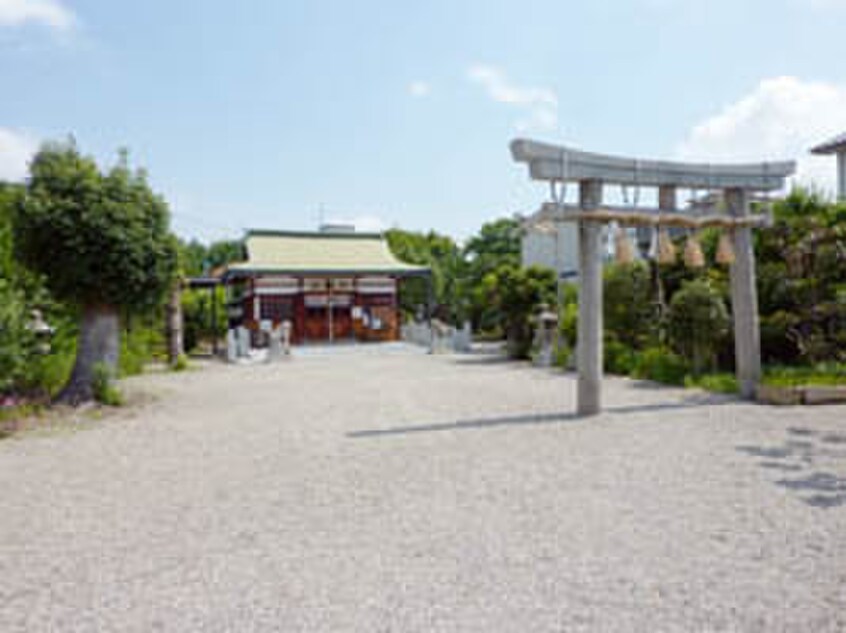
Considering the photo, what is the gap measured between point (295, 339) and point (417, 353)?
616 cm

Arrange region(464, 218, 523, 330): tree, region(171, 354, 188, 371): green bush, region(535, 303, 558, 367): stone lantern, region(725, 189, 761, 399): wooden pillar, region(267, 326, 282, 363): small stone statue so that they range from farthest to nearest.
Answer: region(464, 218, 523, 330): tree → region(267, 326, 282, 363): small stone statue → region(171, 354, 188, 371): green bush → region(535, 303, 558, 367): stone lantern → region(725, 189, 761, 399): wooden pillar

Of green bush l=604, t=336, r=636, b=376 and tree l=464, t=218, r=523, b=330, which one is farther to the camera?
tree l=464, t=218, r=523, b=330

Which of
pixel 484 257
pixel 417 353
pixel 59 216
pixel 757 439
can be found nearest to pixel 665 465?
pixel 757 439

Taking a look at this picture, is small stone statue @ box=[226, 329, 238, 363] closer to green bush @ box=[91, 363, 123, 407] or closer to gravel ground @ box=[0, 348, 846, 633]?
green bush @ box=[91, 363, 123, 407]

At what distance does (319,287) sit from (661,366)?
51.0ft

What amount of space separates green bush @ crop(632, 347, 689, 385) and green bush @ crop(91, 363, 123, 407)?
27.0 feet

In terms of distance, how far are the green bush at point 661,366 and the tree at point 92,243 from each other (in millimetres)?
7755

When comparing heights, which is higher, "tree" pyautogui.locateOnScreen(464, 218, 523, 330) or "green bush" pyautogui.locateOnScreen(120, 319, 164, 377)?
"tree" pyautogui.locateOnScreen(464, 218, 523, 330)

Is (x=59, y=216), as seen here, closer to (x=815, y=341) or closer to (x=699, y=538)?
(x=699, y=538)

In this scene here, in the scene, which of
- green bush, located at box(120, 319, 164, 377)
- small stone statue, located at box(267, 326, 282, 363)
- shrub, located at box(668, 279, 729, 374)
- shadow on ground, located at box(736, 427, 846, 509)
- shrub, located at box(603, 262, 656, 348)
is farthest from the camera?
small stone statue, located at box(267, 326, 282, 363)

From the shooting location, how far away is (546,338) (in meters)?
14.1

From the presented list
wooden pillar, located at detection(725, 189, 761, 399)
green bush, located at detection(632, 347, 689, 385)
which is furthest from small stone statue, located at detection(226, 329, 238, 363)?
wooden pillar, located at detection(725, 189, 761, 399)

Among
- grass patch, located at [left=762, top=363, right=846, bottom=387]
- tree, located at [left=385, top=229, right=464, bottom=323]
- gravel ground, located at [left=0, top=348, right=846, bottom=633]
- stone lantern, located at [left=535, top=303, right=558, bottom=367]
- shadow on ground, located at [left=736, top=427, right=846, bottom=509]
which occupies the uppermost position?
tree, located at [left=385, top=229, right=464, bottom=323]

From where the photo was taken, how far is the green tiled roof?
22.2 meters
